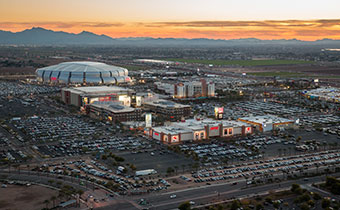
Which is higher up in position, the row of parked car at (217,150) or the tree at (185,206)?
the tree at (185,206)

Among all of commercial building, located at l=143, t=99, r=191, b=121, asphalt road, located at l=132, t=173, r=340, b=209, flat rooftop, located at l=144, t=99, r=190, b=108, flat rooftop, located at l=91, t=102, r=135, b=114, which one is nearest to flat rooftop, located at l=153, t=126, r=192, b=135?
flat rooftop, located at l=91, t=102, r=135, b=114

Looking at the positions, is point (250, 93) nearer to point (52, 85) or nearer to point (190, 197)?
point (52, 85)

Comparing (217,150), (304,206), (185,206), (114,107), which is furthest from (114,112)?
(304,206)

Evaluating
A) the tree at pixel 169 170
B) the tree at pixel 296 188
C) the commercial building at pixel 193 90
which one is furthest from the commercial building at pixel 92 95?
the tree at pixel 296 188

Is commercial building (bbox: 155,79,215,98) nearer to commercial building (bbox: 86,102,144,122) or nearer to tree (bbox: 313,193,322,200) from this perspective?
commercial building (bbox: 86,102,144,122)

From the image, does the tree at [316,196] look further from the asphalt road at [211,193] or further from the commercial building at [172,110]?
the commercial building at [172,110]

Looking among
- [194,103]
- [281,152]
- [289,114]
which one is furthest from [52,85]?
[281,152]
